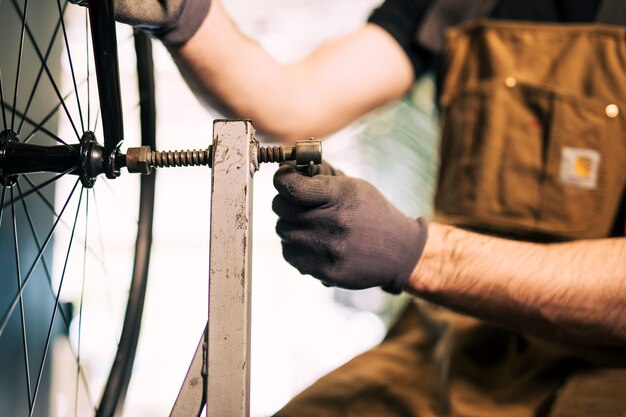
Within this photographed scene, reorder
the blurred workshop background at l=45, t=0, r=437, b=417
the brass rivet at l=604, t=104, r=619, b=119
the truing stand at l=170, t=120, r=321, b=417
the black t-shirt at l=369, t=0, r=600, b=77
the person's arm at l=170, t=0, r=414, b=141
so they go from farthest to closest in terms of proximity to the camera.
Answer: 1. the blurred workshop background at l=45, t=0, r=437, b=417
2. the black t-shirt at l=369, t=0, r=600, b=77
3. the brass rivet at l=604, t=104, r=619, b=119
4. the person's arm at l=170, t=0, r=414, b=141
5. the truing stand at l=170, t=120, r=321, b=417

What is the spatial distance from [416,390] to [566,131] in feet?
1.51

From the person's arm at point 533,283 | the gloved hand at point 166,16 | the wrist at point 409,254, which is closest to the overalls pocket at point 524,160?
the person's arm at point 533,283

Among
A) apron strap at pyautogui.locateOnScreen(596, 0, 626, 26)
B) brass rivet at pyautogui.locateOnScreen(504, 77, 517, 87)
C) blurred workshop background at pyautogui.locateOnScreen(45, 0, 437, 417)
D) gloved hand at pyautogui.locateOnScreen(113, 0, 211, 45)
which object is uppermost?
apron strap at pyautogui.locateOnScreen(596, 0, 626, 26)

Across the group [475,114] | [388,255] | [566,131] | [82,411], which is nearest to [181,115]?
[82,411]

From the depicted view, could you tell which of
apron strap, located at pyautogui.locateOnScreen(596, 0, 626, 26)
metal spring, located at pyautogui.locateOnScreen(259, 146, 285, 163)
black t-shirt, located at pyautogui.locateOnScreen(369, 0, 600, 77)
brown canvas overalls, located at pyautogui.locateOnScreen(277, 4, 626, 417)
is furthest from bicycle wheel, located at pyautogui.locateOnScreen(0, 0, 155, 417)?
apron strap, located at pyautogui.locateOnScreen(596, 0, 626, 26)

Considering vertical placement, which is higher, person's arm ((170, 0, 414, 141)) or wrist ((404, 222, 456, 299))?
person's arm ((170, 0, 414, 141))

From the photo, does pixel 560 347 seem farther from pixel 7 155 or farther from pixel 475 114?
pixel 7 155

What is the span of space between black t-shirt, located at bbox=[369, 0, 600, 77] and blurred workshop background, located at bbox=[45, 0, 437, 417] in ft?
2.02

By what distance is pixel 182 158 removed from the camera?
0.52 m

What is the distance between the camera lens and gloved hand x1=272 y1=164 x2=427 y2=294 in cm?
56

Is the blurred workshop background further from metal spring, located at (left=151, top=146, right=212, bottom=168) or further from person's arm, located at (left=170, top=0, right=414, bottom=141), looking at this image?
metal spring, located at (left=151, top=146, right=212, bottom=168)

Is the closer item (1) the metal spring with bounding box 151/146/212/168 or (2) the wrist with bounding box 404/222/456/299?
(1) the metal spring with bounding box 151/146/212/168

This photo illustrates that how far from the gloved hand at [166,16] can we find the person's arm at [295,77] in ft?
0.07

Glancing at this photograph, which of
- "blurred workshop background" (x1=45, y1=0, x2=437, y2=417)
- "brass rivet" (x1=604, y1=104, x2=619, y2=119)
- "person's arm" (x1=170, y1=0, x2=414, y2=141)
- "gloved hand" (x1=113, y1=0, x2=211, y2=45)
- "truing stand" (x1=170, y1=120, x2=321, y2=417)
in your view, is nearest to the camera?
"truing stand" (x1=170, y1=120, x2=321, y2=417)
